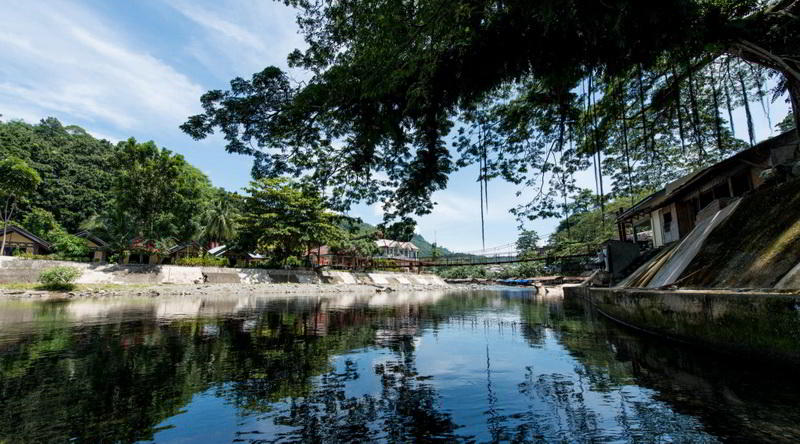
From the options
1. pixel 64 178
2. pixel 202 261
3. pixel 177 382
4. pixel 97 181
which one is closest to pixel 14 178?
pixel 202 261

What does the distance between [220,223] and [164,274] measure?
1460cm

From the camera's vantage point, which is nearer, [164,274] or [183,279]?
[164,274]

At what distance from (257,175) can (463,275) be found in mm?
69911

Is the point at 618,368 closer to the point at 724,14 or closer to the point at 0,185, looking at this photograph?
the point at 724,14

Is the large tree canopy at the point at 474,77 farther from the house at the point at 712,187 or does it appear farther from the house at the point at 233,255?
the house at the point at 233,255

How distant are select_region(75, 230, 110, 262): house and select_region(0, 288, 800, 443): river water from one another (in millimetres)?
34068

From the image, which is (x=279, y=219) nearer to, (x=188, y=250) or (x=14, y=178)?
(x=188, y=250)

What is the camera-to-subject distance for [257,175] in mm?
9680

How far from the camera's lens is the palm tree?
42.8 m

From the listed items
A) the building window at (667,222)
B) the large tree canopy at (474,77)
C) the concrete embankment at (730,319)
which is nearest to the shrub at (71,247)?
the large tree canopy at (474,77)

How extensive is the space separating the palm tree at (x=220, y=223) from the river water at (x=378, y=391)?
120 feet

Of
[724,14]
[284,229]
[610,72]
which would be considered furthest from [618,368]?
[284,229]

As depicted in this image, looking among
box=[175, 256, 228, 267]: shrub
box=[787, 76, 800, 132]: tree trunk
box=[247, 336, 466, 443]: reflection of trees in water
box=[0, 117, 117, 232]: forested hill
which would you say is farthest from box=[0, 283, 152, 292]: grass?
box=[787, 76, 800, 132]: tree trunk

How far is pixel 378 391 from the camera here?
465cm
